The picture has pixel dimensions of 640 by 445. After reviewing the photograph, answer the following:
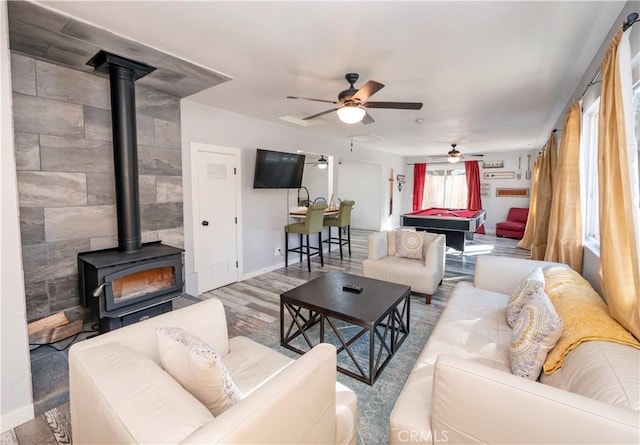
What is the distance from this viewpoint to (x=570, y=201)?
2684 millimetres

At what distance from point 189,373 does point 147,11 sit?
2.10 m

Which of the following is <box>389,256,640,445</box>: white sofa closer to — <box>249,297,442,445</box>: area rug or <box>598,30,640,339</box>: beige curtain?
<box>598,30,640,339</box>: beige curtain

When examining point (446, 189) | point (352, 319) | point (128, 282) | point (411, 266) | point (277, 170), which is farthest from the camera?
point (446, 189)

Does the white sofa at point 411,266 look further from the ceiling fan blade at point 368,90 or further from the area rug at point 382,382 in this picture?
the ceiling fan blade at point 368,90

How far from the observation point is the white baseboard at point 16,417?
175cm

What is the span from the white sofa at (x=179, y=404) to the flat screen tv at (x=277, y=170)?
332 cm

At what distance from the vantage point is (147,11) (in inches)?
74.4

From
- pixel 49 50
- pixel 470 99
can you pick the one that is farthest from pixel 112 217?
pixel 470 99

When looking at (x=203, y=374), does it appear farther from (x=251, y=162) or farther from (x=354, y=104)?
(x=251, y=162)

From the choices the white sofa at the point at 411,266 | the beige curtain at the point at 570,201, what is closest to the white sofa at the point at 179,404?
the white sofa at the point at 411,266

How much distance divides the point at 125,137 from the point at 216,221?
1759 mm

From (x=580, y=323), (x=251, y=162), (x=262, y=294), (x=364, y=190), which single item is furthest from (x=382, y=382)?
(x=364, y=190)

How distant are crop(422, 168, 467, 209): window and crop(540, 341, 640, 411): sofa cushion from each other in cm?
874

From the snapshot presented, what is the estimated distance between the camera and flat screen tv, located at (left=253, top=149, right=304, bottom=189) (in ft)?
15.0
